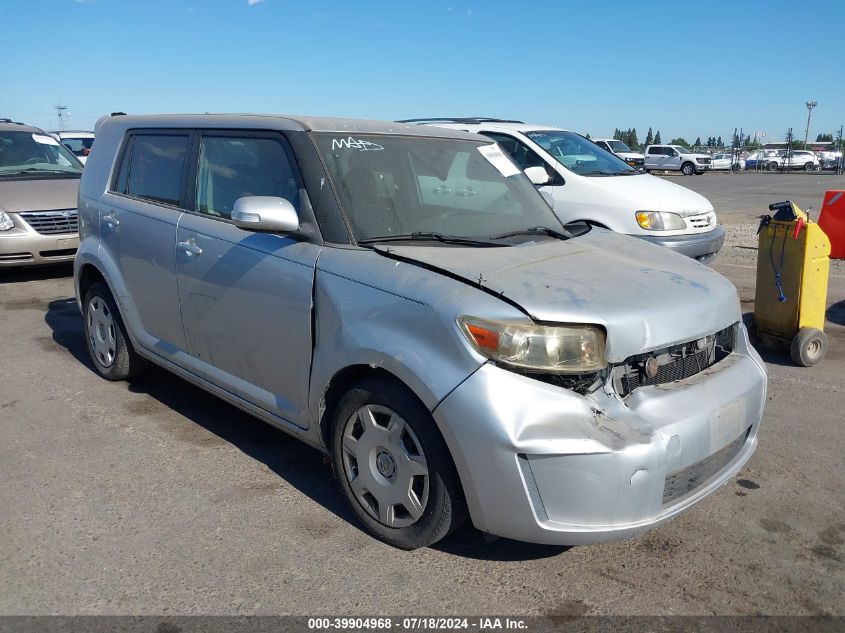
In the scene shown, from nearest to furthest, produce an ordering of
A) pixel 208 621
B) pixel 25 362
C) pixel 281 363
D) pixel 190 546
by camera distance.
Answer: pixel 208 621 < pixel 190 546 < pixel 281 363 < pixel 25 362

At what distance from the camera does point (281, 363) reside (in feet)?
12.0

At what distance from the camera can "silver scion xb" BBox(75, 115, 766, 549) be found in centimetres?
280

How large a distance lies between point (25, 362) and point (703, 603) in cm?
526

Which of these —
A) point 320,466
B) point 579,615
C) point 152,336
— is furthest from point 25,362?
point 579,615

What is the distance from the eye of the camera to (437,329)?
2.93m

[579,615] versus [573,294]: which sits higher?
[573,294]

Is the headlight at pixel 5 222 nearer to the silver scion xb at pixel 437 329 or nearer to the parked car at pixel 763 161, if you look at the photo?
the silver scion xb at pixel 437 329

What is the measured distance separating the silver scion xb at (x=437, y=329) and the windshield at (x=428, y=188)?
1 cm

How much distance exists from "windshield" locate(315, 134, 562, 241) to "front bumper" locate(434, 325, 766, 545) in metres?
1.17

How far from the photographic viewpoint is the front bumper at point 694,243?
7.93 metres

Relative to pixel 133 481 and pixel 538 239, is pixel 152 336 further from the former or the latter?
pixel 538 239

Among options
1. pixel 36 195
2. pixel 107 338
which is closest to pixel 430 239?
pixel 107 338

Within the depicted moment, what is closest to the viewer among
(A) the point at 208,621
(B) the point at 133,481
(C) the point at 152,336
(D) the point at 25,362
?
(A) the point at 208,621

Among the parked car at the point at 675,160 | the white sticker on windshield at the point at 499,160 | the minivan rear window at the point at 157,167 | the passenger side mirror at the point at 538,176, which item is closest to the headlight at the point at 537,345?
the white sticker on windshield at the point at 499,160
